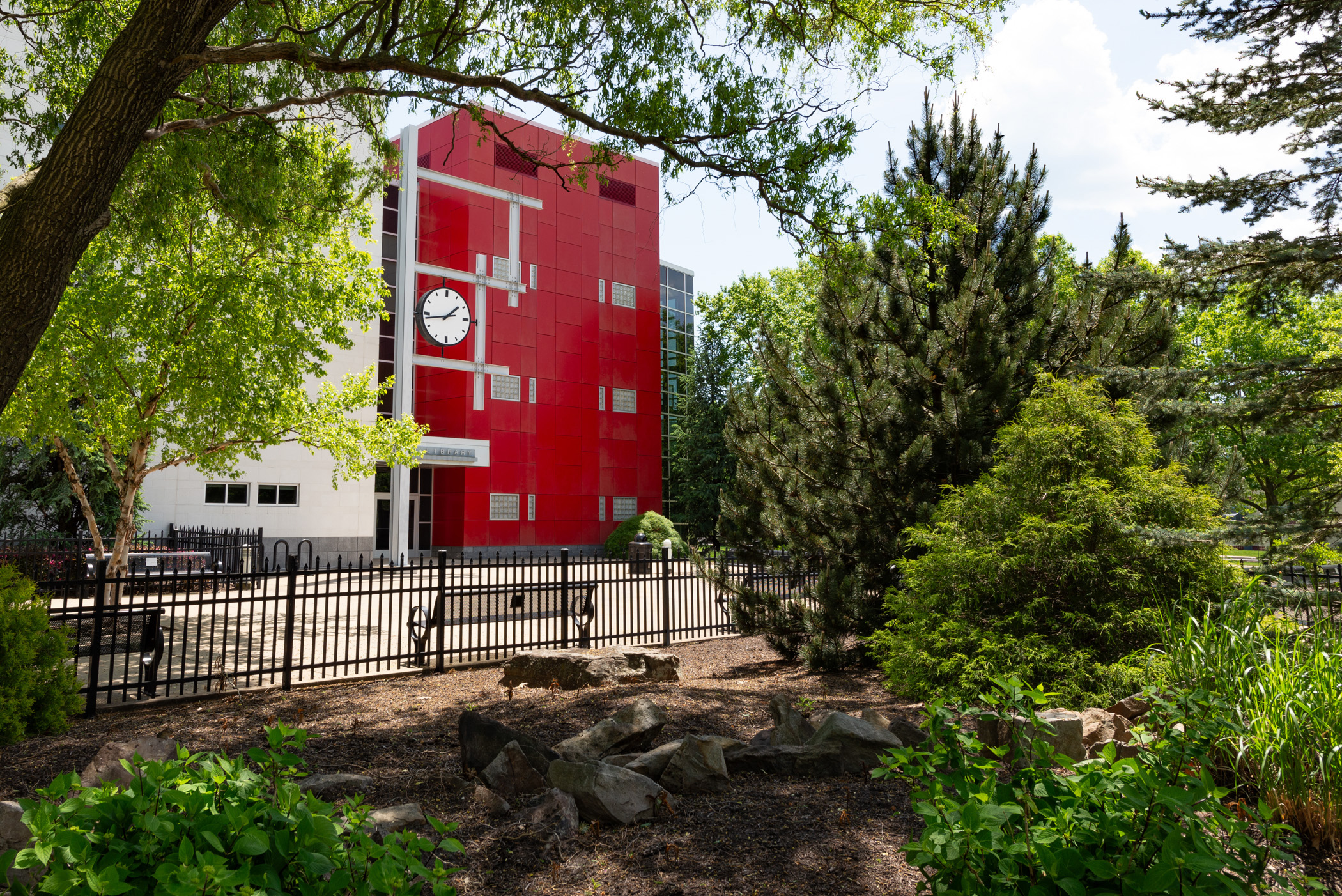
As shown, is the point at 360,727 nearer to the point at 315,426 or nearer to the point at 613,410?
the point at 315,426

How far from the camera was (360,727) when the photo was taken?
6.86 meters

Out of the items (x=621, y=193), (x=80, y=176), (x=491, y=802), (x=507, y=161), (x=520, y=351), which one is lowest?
(x=491, y=802)

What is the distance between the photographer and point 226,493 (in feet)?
80.8

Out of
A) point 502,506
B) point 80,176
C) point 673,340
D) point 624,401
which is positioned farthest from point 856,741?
point 673,340

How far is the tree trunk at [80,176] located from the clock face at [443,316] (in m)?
26.9

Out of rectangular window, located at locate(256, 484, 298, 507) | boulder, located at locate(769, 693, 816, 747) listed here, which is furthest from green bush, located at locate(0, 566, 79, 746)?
rectangular window, located at locate(256, 484, 298, 507)

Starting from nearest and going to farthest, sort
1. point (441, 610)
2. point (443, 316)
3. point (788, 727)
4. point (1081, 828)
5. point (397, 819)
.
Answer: point (1081, 828) < point (397, 819) < point (788, 727) < point (441, 610) < point (443, 316)

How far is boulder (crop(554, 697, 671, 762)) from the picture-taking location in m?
5.40

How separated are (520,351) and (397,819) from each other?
31.4m

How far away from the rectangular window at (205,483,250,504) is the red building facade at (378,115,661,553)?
18.1ft

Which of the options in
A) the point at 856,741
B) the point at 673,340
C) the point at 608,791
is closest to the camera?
the point at 608,791

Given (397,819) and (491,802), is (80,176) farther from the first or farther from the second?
(491,802)

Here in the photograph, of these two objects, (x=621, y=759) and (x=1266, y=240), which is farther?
(x=1266, y=240)

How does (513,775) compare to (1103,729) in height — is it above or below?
below
